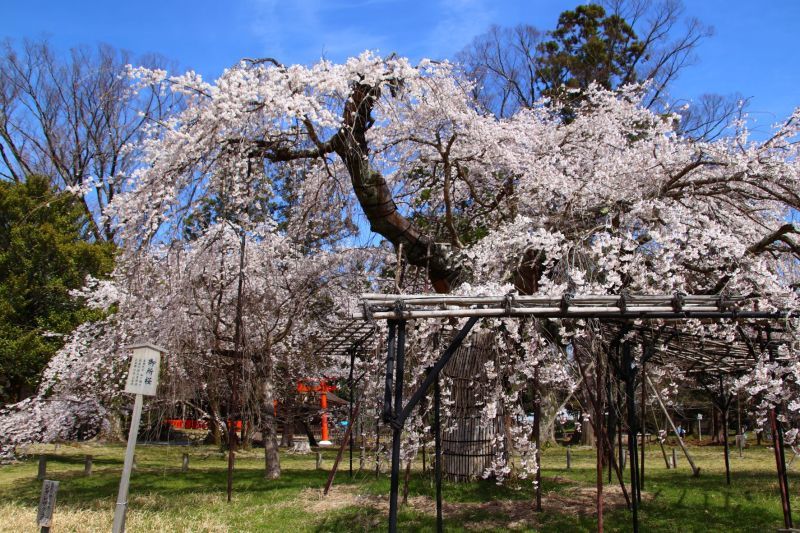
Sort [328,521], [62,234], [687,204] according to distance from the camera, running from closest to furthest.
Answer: [328,521], [687,204], [62,234]

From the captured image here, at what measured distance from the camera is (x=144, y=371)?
6.34 m

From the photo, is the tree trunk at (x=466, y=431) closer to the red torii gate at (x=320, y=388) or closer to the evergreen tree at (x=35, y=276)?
the red torii gate at (x=320, y=388)

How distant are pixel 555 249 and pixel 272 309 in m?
6.50

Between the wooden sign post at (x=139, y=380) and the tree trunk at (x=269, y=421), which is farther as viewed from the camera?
the tree trunk at (x=269, y=421)

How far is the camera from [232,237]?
37.4 feet

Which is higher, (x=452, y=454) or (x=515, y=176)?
(x=515, y=176)

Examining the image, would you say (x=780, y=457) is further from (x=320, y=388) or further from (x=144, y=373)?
(x=320, y=388)

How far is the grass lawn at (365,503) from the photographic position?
735 cm

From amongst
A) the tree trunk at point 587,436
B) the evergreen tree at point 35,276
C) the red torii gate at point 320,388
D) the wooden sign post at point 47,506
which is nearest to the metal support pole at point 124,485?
the wooden sign post at point 47,506

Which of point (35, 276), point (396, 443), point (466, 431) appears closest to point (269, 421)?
point (466, 431)

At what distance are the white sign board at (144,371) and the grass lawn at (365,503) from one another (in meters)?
1.94

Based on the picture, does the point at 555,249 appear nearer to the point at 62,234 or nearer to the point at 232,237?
the point at 232,237

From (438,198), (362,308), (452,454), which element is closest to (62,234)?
(438,198)

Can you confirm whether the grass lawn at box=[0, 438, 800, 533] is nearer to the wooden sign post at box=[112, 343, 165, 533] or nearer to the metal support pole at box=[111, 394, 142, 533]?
the metal support pole at box=[111, 394, 142, 533]
